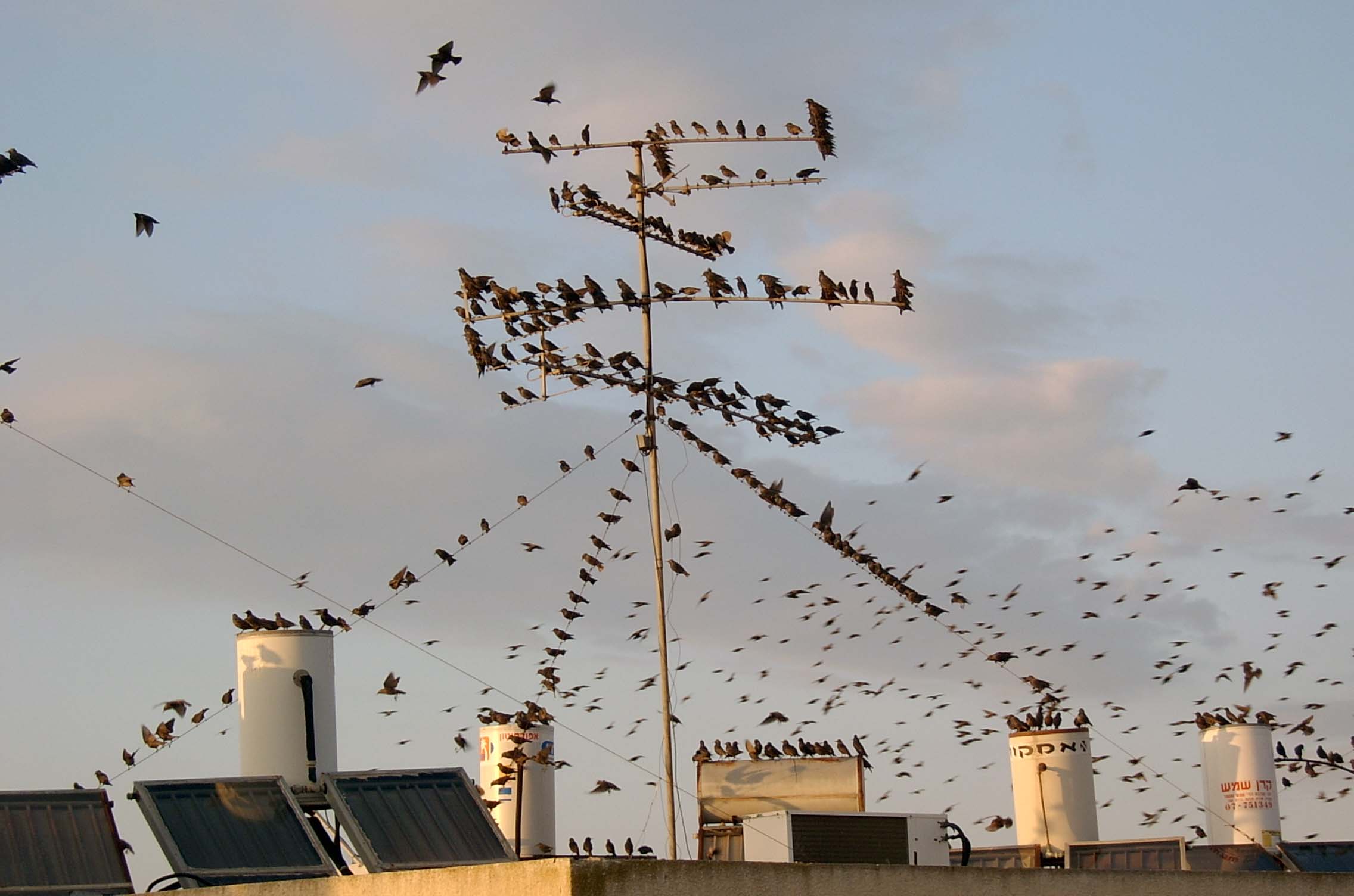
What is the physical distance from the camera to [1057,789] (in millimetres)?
33344

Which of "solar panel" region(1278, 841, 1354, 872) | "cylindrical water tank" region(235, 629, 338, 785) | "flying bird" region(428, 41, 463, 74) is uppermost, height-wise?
"flying bird" region(428, 41, 463, 74)

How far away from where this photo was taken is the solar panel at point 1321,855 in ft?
105

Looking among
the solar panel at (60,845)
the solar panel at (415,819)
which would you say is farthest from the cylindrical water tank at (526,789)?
the solar panel at (60,845)

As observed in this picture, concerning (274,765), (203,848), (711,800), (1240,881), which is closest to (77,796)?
(203,848)

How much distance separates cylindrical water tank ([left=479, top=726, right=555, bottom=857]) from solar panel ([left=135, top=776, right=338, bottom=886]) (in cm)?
1172

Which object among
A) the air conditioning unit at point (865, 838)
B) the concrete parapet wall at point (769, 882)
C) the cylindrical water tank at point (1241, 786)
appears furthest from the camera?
the cylindrical water tank at point (1241, 786)

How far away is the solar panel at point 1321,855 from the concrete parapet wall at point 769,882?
1694 centimetres

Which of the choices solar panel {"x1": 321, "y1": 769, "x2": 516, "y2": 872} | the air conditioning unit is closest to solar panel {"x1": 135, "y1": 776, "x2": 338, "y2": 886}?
solar panel {"x1": 321, "y1": 769, "x2": 516, "y2": 872}

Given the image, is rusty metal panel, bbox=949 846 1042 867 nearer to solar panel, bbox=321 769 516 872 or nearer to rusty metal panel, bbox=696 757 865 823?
rusty metal panel, bbox=696 757 865 823

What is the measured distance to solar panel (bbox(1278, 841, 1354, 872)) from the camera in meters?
32.0

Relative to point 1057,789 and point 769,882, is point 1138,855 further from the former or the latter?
point 769,882

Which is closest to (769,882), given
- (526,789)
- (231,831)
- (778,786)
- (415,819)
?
(415,819)

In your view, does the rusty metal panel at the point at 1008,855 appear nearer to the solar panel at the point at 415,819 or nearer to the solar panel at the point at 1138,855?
the solar panel at the point at 1138,855

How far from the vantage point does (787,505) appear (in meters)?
30.8
